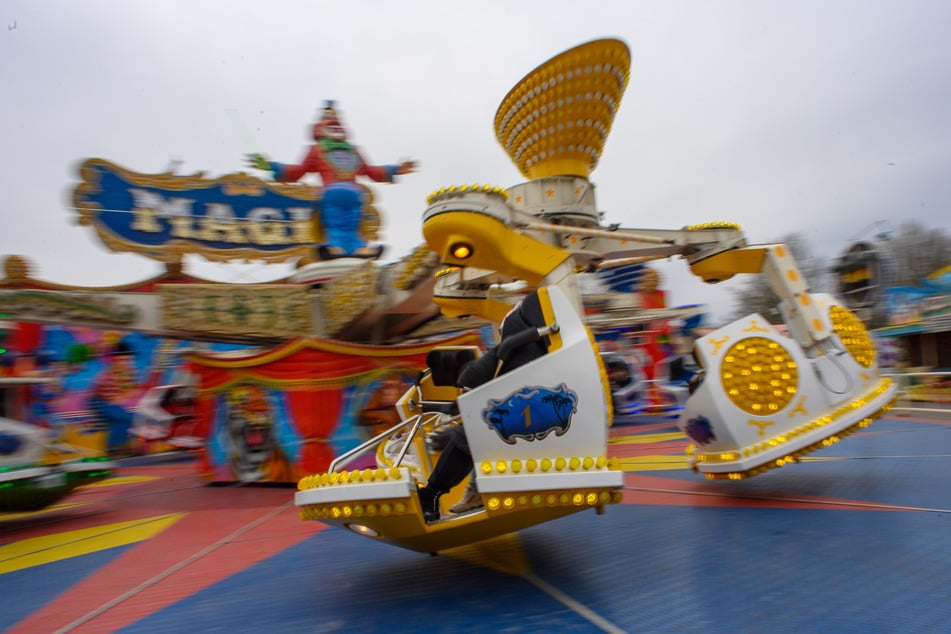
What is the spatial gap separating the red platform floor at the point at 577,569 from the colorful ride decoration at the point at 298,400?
57.4 inches

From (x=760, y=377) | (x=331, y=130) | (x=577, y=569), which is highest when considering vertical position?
(x=331, y=130)

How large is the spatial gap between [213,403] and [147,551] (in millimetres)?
3424

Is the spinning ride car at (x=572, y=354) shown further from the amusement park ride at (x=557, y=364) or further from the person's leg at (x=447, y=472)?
the person's leg at (x=447, y=472)

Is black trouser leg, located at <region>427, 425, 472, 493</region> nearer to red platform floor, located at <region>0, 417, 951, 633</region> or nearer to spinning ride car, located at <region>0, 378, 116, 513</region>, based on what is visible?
red platform floor, located at <region>0, 417, 951, 633</region>

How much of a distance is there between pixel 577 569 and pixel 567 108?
3.35 m

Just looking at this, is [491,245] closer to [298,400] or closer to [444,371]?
[444,371]

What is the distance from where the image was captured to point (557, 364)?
10.1 ft

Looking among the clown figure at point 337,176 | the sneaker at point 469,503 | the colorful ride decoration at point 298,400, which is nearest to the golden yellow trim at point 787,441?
the sneaker at point 469,503

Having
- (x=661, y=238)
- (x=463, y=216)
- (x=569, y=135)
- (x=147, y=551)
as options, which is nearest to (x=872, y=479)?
(x=661, y=238)

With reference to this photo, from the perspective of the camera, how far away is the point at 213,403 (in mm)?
8250

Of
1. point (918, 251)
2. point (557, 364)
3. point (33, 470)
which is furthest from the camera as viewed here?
point (918, 251)

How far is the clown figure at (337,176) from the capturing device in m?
10.5

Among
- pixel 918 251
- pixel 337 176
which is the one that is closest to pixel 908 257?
pixel 918 251

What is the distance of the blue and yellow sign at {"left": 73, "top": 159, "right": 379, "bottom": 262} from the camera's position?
12.6 m
